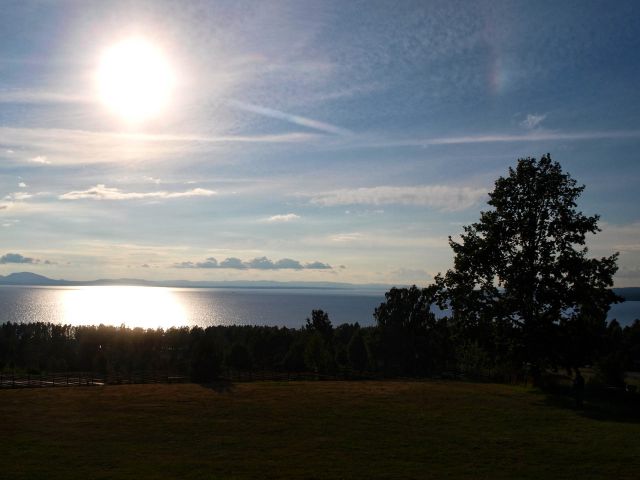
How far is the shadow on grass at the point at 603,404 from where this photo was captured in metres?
30.5

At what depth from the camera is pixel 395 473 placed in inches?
750

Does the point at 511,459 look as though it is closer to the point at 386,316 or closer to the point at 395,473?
the point at 395,473

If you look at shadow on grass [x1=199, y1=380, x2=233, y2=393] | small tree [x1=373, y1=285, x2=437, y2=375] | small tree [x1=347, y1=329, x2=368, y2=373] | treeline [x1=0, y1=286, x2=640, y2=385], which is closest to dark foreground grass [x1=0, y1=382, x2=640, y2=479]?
shadow on grass [x1=199, y1=380, x2=233, y2=393]

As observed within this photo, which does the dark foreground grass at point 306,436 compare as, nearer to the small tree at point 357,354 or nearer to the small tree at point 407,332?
the small tree at point 407,332

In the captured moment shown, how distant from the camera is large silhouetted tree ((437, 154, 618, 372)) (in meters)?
34.1

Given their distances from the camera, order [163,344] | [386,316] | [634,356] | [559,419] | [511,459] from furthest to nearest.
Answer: [163,344], [634,356], [386,316], [559,419], [511,459]

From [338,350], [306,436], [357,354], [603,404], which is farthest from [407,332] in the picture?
[306,436]

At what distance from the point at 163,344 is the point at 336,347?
165 feet

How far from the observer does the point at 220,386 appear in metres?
43.4

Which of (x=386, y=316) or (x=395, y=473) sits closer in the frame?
(x=395, y=473)

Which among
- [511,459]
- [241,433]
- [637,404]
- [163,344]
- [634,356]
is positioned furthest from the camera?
[163,344]

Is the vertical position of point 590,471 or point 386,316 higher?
point 386,316

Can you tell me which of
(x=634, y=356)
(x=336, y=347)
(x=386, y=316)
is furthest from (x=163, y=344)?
(x=634, y=356)

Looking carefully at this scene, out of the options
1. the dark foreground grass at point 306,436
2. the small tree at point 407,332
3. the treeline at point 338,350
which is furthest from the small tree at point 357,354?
the dark foreground grass at point 306,436
